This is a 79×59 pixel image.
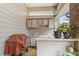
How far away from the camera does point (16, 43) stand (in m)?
2.28

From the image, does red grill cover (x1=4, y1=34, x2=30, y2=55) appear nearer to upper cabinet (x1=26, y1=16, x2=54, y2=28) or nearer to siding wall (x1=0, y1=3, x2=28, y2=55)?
siding wall (x1=0, y1=3, x2=28, y2=55)

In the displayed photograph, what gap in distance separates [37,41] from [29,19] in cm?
32

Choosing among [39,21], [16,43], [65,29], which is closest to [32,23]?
[39,21]

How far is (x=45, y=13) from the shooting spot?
7.08 feet

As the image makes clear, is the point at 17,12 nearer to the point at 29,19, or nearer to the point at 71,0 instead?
the point at 29,19

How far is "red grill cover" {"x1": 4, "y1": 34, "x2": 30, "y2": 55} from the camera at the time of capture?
212 centimetres

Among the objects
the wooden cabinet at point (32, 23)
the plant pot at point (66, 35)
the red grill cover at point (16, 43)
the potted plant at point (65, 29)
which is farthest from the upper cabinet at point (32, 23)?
the plant pot at point (66, 35)

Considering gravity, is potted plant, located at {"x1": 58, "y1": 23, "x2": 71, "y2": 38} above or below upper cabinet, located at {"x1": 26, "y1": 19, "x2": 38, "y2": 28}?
below

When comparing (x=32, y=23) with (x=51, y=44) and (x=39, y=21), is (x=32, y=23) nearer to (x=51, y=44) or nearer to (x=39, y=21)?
(x=39, y=21)

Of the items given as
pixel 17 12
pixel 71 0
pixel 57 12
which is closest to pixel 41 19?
pixel 57 12

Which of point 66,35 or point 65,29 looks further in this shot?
point 65,29

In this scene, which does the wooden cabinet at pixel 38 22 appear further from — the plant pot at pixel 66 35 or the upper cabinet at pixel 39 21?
the plant pot at pixel 66 35

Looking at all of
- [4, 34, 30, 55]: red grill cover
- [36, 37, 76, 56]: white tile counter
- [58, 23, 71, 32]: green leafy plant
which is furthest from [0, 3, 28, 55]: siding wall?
[58, 23, 71, 32]: green leafy plant

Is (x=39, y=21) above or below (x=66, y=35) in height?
above
